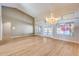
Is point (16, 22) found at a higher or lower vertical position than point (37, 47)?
higher

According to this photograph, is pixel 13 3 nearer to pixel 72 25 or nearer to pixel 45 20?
pixel 45 20

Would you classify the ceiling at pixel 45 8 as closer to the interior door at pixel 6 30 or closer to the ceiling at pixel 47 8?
the ceiling at pixel 47 8

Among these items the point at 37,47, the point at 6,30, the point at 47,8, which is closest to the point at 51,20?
the point at 47,8

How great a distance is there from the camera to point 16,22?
8.42ft

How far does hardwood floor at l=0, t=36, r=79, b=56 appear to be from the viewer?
Answer: 2479 millimetres

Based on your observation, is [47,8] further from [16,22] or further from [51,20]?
[16,22]

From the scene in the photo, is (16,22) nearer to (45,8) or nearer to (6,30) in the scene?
(6,30)

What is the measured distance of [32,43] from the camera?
8.48 feet

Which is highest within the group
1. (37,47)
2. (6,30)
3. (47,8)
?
(47,8)

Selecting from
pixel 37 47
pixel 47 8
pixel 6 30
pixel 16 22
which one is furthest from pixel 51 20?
pixel 6 30

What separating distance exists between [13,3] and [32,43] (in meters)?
0.95

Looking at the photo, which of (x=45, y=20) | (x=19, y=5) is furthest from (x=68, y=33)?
(x=19, y=5)

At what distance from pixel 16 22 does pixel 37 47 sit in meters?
0.71

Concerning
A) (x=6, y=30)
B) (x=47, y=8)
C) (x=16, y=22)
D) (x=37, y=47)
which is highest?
(x=47, y=8)
